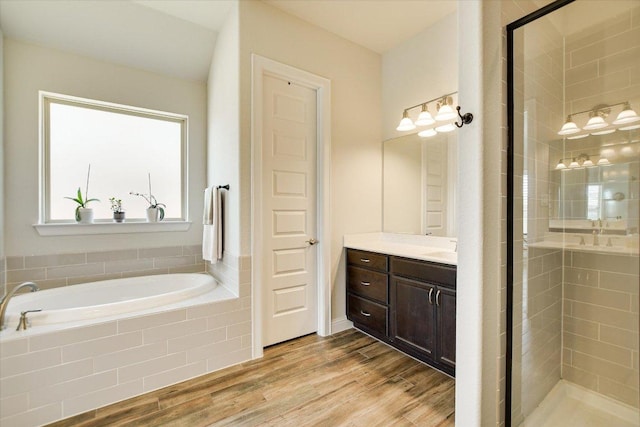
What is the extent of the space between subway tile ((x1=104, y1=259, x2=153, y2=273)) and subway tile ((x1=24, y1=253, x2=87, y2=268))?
195mm

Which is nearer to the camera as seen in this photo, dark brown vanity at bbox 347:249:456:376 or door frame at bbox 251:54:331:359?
dark brown vanity at bbox 347:249:456:376

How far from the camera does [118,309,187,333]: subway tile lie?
6.01 feet

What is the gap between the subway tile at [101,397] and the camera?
168cm

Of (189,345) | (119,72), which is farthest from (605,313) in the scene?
(119,72)

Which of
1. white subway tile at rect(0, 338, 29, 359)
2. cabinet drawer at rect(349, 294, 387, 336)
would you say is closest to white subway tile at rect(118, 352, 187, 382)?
white subway tile at rect(0, 338, 29, 359)

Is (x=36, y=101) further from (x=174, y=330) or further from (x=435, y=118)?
(x=435, y=118)

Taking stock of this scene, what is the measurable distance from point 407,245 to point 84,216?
3.00m

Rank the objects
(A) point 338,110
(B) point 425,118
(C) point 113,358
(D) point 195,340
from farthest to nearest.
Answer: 1. (A) point 338,110
2. (B) point 425,118
3. (D) point 195,340
4. (C) point 113,358

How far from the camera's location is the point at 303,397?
1.86 metres

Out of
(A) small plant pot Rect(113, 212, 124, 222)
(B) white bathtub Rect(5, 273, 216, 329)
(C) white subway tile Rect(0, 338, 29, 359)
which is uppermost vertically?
(A) small plant pot Rect(113, 212, 124, 222)

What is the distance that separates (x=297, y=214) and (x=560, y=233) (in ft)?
6.24

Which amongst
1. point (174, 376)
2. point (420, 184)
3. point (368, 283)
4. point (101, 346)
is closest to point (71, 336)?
point (101, 346)

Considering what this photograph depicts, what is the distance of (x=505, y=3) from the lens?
1.39 m

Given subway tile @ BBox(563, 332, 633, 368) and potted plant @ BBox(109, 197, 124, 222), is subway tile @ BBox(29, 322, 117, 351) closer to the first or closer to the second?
potted plant @ BBox(109, 197, 124, 222)
